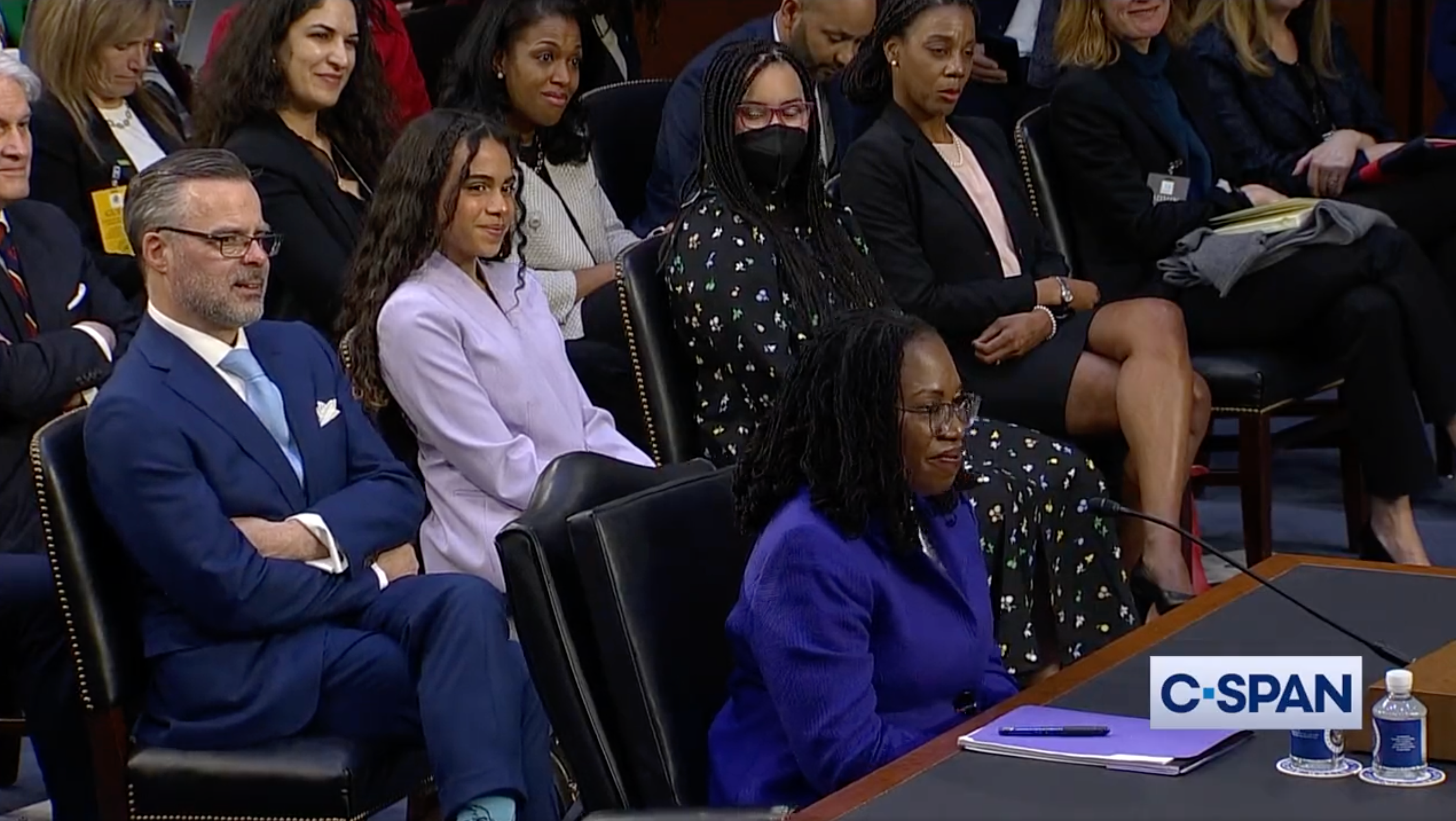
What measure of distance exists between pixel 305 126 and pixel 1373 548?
2.34m

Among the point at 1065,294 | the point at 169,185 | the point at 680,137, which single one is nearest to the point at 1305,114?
the point at 1065,294

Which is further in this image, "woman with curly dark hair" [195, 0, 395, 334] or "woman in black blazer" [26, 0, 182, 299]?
"woman in black blazer" [26, 0, 182, 299]

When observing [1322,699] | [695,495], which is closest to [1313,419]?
[695,495]

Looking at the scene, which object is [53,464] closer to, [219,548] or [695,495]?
[219,548]

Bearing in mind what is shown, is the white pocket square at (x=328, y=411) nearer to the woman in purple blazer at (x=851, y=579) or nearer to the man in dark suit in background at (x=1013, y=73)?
the woman in purple blazer at (x=851, y=579)

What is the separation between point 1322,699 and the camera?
1.93 metres

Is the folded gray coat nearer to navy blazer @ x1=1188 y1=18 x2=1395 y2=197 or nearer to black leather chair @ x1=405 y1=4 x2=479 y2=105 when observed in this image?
navy blazer @ x1=1188 y1=18 x2=1395 y2=197

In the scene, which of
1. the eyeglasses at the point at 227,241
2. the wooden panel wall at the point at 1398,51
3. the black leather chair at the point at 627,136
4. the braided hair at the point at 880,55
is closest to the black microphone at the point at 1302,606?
the eyeglasses at the point at 227,241

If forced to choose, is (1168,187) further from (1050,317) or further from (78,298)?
(78,298)

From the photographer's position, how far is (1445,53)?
5645mm

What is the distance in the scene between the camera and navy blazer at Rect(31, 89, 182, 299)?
167 inches

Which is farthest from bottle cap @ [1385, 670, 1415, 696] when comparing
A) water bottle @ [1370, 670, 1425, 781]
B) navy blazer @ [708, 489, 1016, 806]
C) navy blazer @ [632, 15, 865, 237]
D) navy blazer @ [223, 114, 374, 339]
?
navy blazer @ [632, 15, 865, 237]

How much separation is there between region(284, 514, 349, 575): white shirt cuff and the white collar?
25 cm

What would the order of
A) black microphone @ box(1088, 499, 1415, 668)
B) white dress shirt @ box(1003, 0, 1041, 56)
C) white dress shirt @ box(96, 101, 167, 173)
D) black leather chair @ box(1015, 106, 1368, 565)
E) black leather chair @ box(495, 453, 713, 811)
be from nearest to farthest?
1. black microphone @ box(1088, 499, 1415, 668)
2. black leather chair @ box(495, 453, 713, 811)
3. white dress shirt @ box(96, 101, 167, 173)
4. black leather chair @ box(1015, 106, 1368, 565)
5. white dress shirt @ box(1003, 0, 1041, 56)
